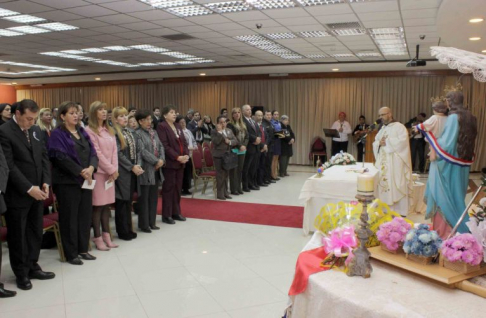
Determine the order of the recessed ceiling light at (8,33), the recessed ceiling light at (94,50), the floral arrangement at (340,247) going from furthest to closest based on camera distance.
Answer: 1. the recessed ceiling light at (94,50)
2. the recessed ceiling light at (8,33)
3. the floral arrangement at (340,247)

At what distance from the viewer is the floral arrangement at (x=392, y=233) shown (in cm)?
204

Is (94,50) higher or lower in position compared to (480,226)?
higher

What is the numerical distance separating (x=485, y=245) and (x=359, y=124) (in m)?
12.1

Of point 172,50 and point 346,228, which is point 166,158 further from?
point 172,50

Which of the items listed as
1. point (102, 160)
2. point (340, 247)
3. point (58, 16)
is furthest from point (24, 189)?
point (58, 16)

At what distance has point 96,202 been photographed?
15.4 feet

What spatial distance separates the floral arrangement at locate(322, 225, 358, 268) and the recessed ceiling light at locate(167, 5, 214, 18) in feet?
16.9

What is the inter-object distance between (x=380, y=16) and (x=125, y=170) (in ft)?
15.2

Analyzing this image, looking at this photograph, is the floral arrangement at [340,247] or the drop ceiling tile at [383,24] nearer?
the floral arrangement at [340,247]

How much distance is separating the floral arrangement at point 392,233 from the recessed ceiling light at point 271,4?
472 centimetres

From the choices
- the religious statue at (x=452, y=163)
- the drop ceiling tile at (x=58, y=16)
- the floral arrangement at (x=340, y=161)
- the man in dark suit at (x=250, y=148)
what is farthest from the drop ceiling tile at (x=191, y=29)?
the religious statue at (x=452, y=163)

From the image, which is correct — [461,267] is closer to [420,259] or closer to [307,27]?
[420,259]

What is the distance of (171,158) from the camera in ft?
19.4

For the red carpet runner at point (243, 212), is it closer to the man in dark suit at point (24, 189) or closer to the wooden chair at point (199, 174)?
the wooden chair at point (199, 174)
